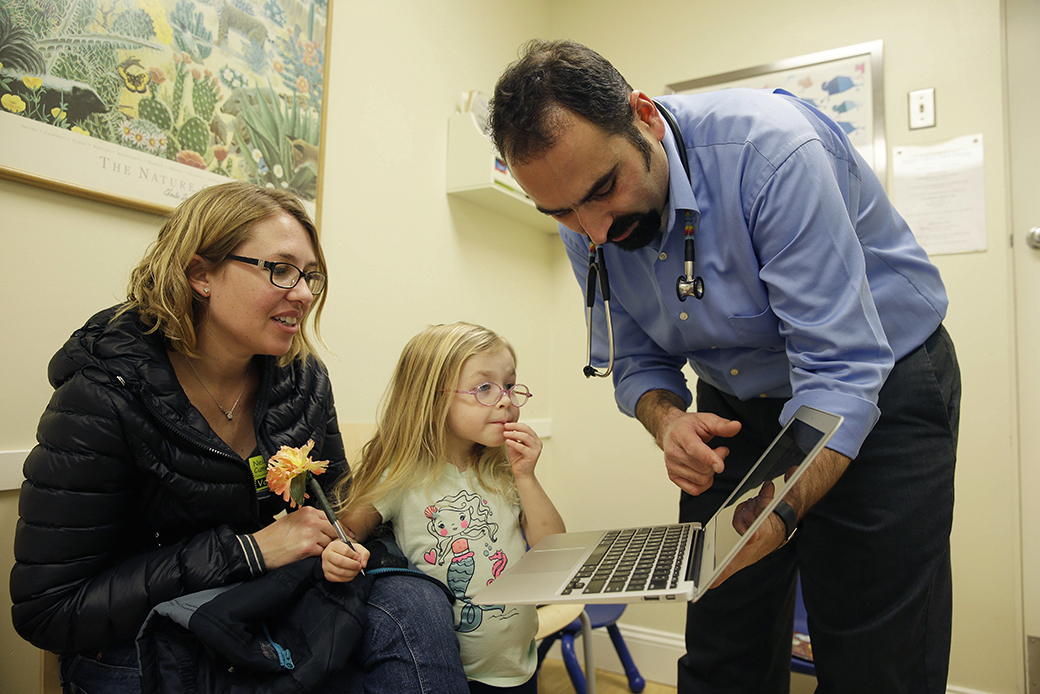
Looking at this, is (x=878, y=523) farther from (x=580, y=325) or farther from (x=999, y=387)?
(x=580, y=325)

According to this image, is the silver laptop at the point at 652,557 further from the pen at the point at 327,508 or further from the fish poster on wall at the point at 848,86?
the fish poster on wall at the point at 848,86

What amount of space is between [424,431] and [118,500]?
530 millimetres

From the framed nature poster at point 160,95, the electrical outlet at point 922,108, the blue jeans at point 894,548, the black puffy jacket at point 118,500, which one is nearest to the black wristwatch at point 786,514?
the blue jeans at point 894,548

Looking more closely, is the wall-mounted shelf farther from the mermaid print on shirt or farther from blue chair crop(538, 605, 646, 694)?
blue chair crop(538, 605, 646, 694)

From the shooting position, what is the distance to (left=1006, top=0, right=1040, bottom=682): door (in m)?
2.08

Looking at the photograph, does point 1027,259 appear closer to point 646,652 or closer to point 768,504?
point 646,652

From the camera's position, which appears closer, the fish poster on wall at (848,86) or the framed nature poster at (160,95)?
the framed nature poster at (160,95)

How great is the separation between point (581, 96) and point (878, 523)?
2.50 ft

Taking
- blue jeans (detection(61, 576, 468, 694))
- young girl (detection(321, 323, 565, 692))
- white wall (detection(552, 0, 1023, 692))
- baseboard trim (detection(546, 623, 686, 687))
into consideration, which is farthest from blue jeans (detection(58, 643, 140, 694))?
white wall (detection(552, 0, 1023, 692))

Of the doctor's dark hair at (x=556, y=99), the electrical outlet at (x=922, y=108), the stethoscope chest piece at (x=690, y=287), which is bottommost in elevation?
the stethoscope chest piece at (x=690, y=287)

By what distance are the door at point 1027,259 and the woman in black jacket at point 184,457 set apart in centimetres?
195

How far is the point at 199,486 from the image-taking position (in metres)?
1.08

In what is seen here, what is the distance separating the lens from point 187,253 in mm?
1140

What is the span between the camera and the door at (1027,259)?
208cm
